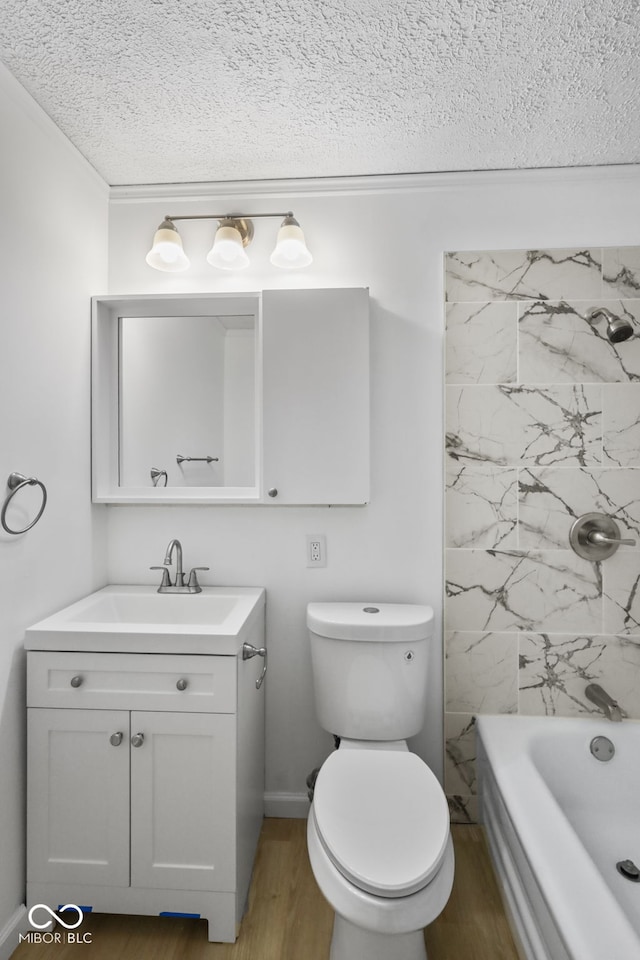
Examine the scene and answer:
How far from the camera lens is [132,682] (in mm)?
1518

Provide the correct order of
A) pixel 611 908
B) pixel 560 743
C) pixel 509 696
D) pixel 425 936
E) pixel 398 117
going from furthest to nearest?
pixel 509 696 → pixel 560 743 → pixel 398 117 → pixel 425 936 → pixel 611 908

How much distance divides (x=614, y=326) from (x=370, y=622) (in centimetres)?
125

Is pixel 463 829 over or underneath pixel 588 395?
→ underneath

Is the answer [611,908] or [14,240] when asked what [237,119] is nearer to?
[14,240]

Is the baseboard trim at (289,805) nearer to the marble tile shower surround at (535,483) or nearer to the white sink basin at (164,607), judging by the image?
the marble tile shower surround at (535,483)

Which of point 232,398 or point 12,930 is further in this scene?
point 232,398

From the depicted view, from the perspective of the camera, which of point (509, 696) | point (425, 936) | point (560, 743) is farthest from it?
point (509, 696)

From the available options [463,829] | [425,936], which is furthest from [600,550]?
[425,936]

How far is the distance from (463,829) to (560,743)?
482 millimetres

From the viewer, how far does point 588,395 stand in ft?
6.24

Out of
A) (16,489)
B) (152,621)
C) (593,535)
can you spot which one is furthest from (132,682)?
(593,535)

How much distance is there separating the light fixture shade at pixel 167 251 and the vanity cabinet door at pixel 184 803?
1.52 metres

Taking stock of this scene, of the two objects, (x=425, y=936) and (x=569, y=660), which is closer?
(x=425, y=936)

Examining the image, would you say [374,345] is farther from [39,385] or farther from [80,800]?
[80,800]
